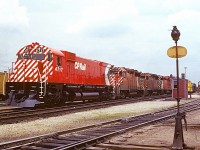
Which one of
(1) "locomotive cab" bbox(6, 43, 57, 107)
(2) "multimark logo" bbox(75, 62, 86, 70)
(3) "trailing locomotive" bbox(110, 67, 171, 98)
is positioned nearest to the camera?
(1) "locomotive cab" bbox(6, 43, 57, 107)

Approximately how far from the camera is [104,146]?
7906 mm

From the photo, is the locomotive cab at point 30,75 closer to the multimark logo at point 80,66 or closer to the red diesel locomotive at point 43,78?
the red diesel locomotive at point 43,78

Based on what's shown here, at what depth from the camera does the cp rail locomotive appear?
19.6m

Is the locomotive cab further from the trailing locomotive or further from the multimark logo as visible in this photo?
the trailing locomotive

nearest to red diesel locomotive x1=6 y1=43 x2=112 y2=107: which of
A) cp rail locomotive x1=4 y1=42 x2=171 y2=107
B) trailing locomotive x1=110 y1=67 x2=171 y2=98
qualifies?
cp rail locomotive x1=4 y1=42 x2=171 y2=107

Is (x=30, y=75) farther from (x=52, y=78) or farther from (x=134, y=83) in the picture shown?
(x=134, y=83)

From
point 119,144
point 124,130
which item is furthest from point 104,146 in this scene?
point 124,130

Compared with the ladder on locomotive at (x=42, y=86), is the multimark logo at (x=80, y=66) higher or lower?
higher

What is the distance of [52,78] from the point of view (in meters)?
21.2

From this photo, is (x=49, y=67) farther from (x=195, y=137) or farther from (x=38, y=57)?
(x=195, y=137)

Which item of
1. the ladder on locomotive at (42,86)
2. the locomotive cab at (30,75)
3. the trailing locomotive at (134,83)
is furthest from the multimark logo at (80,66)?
the trailing locomotive at (134,83)

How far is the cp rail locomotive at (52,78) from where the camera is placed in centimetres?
1961

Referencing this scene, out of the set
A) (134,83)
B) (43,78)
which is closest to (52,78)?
(43,78)

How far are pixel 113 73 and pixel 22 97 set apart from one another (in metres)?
16.4
